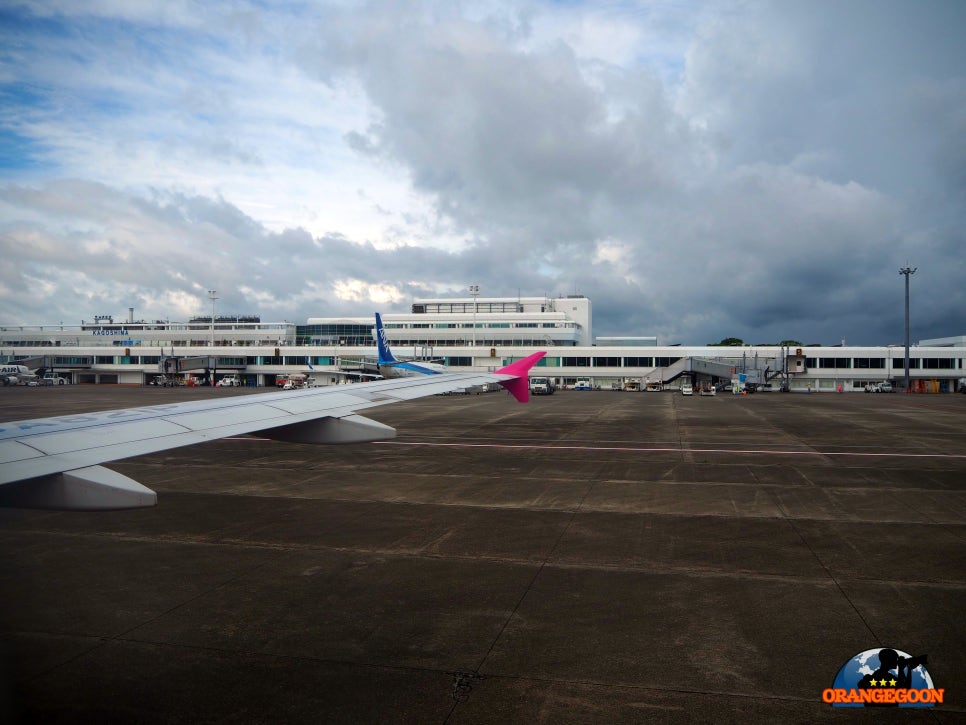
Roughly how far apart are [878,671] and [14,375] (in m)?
97.0

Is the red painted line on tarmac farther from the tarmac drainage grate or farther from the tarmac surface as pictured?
the tarmac drainage grate

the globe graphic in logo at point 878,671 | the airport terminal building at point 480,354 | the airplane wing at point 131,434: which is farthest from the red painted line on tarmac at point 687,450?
the airport terminal building at point 480,354

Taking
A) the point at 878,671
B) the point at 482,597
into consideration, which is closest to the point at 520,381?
the point at 482,597

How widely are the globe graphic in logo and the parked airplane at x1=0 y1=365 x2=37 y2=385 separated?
96.3 meters

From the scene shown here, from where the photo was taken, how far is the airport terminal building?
80.1 metres

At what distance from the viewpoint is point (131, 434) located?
23.8 ft

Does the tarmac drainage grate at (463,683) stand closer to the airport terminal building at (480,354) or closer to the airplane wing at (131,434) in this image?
the airplane wing at (131,434)

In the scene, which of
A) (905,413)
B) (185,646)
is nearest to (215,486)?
(185,646)

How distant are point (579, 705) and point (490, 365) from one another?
3185 inches

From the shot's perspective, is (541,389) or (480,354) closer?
(541,389)

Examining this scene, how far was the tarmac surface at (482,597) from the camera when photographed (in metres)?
5.68

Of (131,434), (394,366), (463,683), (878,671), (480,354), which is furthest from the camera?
(480,354)

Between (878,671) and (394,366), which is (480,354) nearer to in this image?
(394,366)

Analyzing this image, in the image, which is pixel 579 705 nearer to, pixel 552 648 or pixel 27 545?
pixel 552 648
